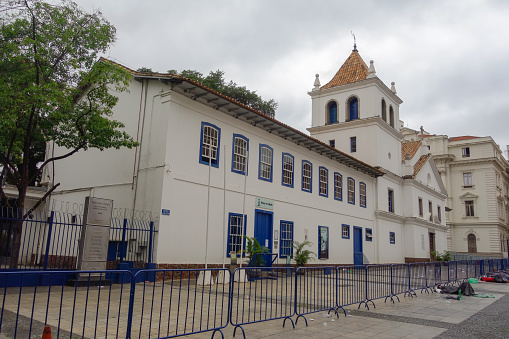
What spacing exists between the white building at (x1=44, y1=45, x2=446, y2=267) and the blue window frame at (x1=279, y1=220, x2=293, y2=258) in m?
0.05

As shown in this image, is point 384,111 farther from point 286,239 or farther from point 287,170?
point 286,239

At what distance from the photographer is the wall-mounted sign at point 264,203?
17.5m

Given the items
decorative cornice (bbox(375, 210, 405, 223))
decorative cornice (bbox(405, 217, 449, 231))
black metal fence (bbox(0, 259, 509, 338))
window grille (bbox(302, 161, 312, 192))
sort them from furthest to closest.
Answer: decorative cornice (bbox(405, 217, 449, 231)), decorative cornice (bbox(375, 210, 405, 223)), window grille (bbox(302, 161, 312, 192)), black metal fence (bbox(0, 259, 509, 338))

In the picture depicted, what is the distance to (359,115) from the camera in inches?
1141

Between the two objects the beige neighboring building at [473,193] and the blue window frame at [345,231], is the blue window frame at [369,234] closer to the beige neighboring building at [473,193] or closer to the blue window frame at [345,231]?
the blue window frame at [345,231]

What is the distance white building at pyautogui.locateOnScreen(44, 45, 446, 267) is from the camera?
1437 centimetres

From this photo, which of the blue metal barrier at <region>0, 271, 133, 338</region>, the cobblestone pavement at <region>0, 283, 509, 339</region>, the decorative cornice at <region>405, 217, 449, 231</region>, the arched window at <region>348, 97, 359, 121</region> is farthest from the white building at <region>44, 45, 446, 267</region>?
the cobblestone pavement at <region>0, 283, 509, 339</region>

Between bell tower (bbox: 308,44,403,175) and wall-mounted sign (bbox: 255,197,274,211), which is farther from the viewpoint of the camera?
bell tower (bbox: 308,44,403,175)

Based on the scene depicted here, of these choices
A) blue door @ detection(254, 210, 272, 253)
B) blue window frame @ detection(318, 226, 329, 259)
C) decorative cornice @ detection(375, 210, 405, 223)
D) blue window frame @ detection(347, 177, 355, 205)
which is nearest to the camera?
blue door @ detection(254, 210, 272, 253)

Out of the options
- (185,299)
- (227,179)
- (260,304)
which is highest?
(227,179)

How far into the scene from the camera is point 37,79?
12.3 metres

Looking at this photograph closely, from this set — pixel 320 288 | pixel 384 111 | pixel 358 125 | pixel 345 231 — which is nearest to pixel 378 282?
pixel 320 288

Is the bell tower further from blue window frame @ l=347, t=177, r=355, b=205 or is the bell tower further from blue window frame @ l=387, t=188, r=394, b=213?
blue window frame @ l=347, t=177, r=355, b=205

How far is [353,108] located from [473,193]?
31266mm
